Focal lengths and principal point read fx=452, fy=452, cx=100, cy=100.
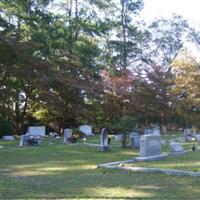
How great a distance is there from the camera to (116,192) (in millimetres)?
8938

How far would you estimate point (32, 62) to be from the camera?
3491 centimetres

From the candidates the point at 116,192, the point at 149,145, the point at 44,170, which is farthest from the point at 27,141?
the point at 116,192

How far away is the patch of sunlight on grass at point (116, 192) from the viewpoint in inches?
338

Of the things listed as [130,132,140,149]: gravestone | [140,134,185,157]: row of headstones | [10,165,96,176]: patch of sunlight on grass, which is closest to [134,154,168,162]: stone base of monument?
[140,134,185,157]: row of headstones

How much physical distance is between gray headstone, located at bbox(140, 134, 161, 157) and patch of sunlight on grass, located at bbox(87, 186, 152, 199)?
5987 millimetres

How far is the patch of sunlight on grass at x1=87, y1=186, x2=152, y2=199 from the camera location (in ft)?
28.2

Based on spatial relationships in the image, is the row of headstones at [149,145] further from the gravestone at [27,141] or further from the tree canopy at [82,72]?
the tree canopy at [82,72]

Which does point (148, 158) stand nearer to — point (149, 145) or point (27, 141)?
point (149, 145)

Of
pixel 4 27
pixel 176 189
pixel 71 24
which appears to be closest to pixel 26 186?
pixel 176 189

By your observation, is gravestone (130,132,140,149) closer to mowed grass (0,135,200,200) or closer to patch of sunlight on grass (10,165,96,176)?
mowed grass (0,135,200,200)

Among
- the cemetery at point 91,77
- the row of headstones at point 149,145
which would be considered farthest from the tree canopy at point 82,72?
the row of headstones at point 149,145

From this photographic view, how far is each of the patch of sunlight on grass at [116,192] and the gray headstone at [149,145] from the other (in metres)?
5.99

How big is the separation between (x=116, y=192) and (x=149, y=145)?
683 cm

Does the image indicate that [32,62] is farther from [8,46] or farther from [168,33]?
[168,33]
